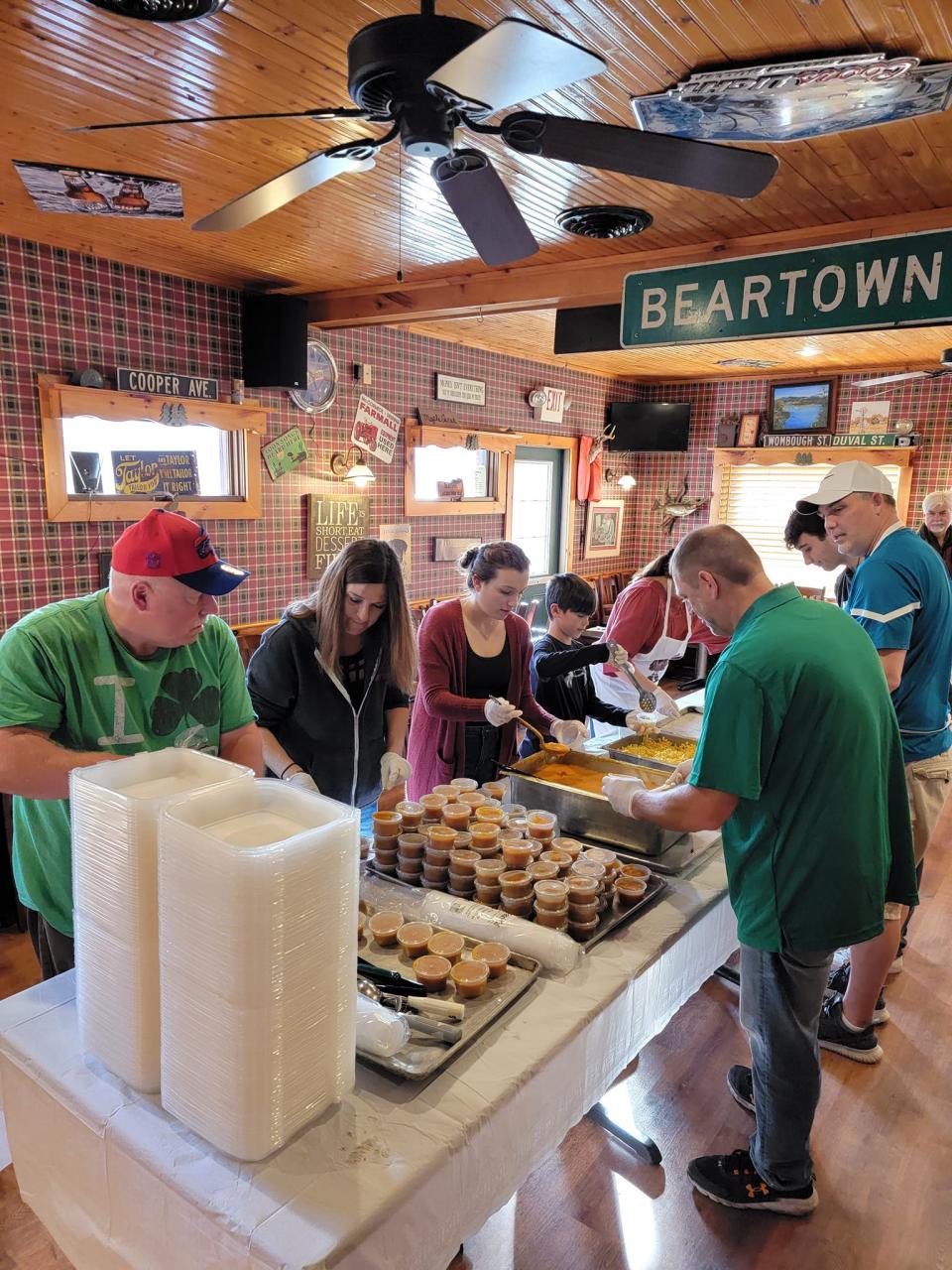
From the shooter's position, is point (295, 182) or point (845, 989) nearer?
point (295, 182)

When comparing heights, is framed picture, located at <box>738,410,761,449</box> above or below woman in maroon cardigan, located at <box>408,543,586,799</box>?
above

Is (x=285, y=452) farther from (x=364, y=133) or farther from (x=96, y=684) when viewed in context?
(x=96, y=684)

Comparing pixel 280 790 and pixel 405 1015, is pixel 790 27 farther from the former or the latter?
pixel 405 1015

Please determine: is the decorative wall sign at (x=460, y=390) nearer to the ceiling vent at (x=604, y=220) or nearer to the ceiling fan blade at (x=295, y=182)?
the ceiling vent at (x=604, y=220)

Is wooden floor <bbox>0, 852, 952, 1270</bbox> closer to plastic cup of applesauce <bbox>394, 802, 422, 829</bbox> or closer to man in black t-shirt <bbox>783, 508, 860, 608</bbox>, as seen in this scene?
plastic cup of applesauce <bbox>394, 802, 422, 829</bbox>

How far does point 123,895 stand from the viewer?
1142 millimetres

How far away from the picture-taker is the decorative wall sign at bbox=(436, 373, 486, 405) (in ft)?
19.9

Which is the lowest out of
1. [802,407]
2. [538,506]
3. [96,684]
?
[96,684]

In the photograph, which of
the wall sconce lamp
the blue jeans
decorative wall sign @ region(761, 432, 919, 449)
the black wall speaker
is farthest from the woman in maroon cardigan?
decorative wall sign @ region(761, 432, 919, 449)

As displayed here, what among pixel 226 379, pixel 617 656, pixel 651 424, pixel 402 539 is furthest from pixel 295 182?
pixel 651 424

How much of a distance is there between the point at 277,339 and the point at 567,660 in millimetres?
2614

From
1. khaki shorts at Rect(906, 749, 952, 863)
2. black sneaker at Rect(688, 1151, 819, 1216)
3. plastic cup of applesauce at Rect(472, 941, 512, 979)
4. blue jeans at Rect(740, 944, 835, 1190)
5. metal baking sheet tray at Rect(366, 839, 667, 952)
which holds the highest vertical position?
plastic cup of applesauce at Rect(472, 941, 512, 979)

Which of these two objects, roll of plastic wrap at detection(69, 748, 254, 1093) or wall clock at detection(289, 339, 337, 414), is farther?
wall clock at detection(289, 339, 337, 414)

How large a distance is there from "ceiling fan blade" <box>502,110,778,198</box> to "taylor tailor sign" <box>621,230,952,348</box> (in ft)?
3.57
